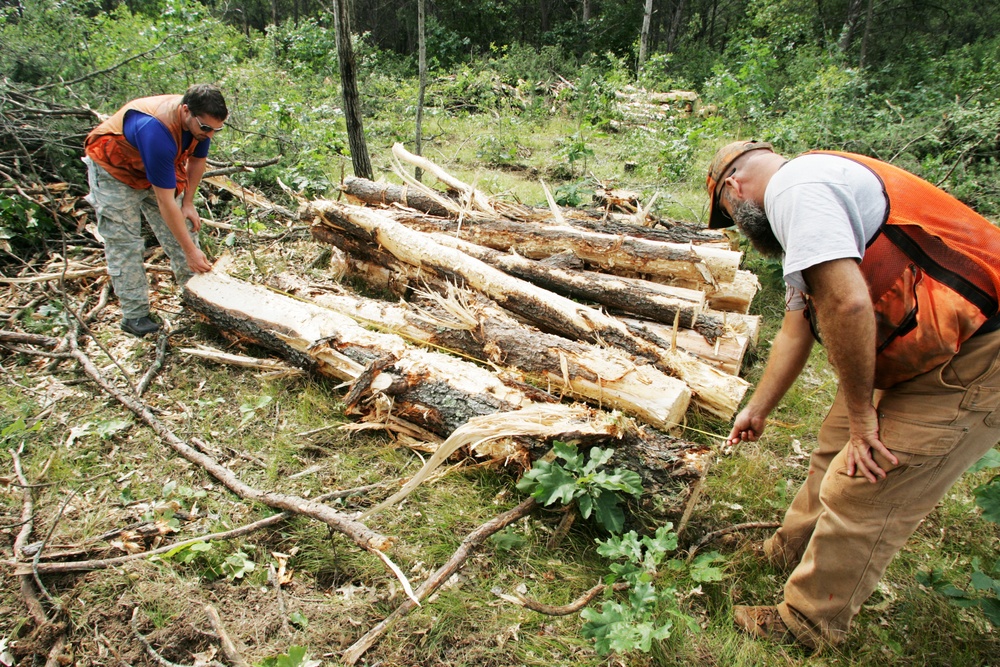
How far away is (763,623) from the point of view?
2.29 meters

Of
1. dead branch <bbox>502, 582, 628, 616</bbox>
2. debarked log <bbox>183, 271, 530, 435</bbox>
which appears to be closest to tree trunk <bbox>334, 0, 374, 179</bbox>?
debarked log <bbox>183, 271, 530, 435</bbox>

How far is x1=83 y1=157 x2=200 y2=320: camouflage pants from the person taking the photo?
3.88 metres

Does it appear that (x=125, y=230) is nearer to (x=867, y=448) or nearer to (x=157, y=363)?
(x=157, y=363)

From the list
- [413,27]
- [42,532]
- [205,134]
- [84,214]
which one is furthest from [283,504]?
[413,27]

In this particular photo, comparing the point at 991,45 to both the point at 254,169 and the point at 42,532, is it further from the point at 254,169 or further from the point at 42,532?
the point at 42,532

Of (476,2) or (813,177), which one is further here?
(476,2)

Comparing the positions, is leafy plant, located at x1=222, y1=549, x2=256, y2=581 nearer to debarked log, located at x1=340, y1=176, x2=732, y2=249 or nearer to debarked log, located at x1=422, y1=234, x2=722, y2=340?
debarked log, located at x1=422, y1=234, x2=722, y2=340

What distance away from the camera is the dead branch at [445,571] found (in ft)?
7.15

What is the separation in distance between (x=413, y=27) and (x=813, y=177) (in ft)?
60.8

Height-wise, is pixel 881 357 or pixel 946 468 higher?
pixel 881 357

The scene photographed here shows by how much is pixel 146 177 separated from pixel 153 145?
488mm

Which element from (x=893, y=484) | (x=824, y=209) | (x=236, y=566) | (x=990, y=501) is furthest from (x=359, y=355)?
(x=990, y=501)

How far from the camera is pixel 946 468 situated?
1.88m

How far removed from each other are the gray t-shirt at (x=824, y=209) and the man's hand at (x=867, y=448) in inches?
22.0
